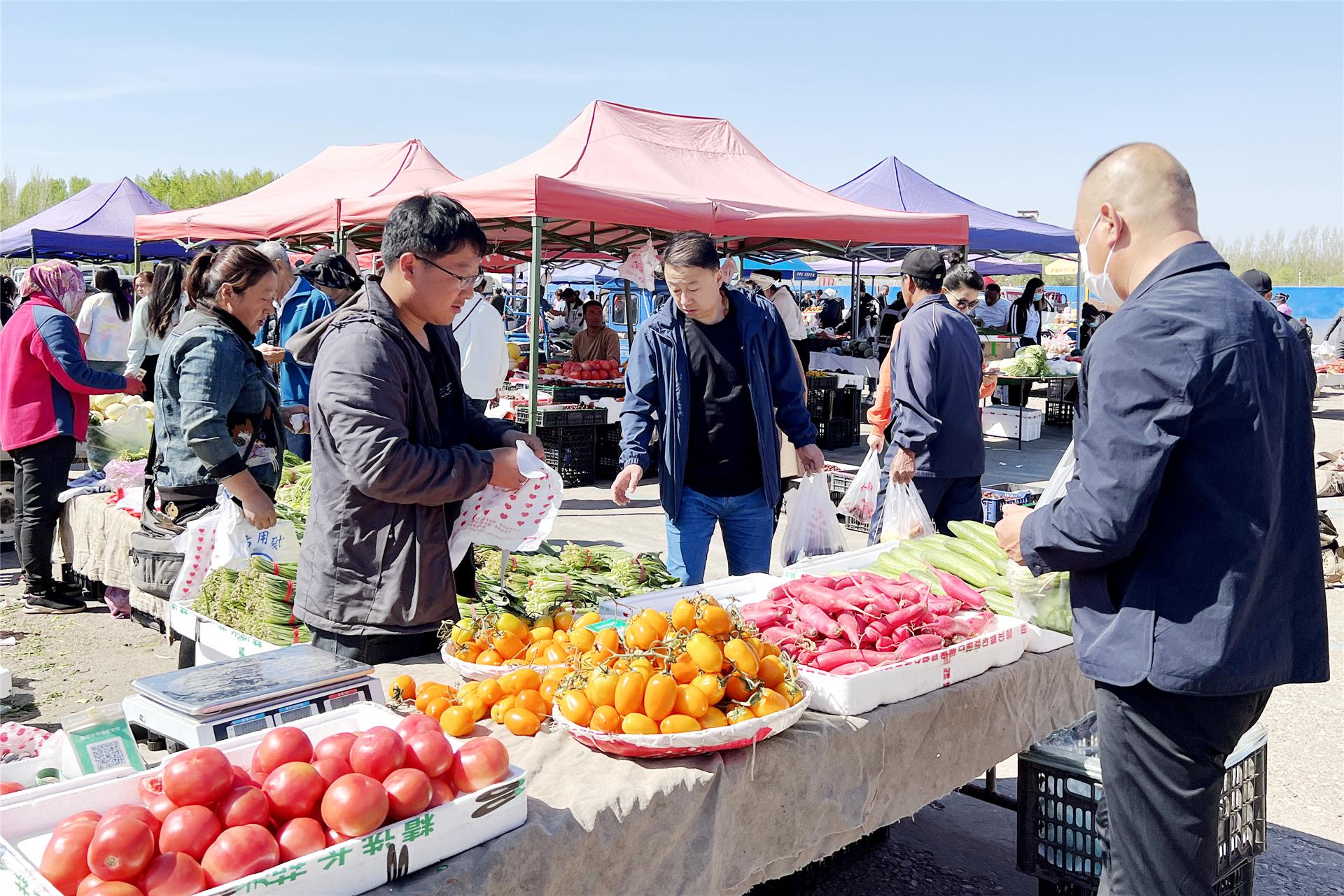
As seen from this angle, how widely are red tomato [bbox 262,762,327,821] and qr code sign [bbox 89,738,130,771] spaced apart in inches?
20.7

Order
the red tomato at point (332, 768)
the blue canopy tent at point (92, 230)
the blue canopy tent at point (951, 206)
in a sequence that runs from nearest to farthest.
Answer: the red tomato at point (332, 768)
the blue canopy tent at point (951, 206)
the blue canopy tent at point (92, 230)

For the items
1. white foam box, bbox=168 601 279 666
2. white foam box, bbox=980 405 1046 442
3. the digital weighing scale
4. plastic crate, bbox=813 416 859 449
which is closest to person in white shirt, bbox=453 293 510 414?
white foam box, bbox=168 601 279 666

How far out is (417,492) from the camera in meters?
2.65

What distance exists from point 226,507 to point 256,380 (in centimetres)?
60

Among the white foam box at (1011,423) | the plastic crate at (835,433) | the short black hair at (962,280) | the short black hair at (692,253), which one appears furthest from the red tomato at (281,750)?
the white foam box at (1011,423)

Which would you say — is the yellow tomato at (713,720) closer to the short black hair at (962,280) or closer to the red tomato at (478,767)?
the red tomato at (478,767)

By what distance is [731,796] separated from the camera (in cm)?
236

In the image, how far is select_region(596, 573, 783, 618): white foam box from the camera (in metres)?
3.28

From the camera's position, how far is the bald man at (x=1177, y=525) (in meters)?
2.10

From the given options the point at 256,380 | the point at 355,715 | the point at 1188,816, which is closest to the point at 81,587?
the point at 256,380

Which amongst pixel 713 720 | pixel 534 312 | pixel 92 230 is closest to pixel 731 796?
pixel 713 720

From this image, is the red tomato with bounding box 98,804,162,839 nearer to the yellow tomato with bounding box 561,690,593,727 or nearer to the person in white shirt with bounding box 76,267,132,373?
the yellow tomato with bounding box 561,690,593,727

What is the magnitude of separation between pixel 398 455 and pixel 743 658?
0.98 metres

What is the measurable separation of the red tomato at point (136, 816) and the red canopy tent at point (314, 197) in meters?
9.17
